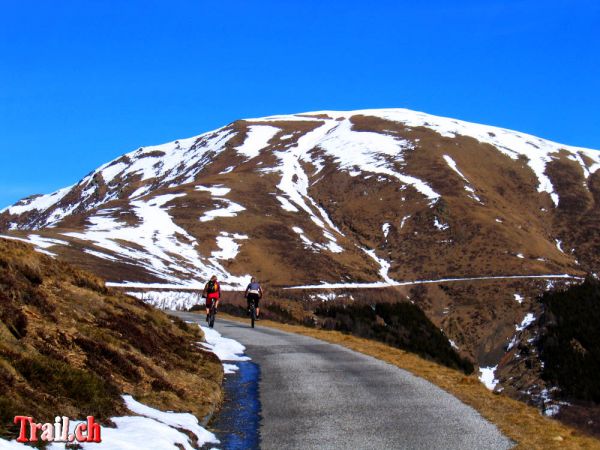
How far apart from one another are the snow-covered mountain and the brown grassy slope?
58656 mm

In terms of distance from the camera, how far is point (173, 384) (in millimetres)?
11914

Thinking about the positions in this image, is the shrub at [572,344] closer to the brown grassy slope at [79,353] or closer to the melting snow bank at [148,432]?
the brown grassy slope at [79,353]

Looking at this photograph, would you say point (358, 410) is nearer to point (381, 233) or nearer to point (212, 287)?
point (212, 287)

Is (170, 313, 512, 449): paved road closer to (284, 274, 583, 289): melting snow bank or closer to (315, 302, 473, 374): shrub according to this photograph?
(315, 302, 473, 374): shrub

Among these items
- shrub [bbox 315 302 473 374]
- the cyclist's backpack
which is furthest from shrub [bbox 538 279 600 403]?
the cyclist's backpack

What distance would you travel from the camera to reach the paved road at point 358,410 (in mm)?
9273

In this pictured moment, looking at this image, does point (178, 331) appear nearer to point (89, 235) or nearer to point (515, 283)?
point (89, 235)

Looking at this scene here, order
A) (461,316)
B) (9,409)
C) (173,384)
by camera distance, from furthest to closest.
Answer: (461,316) → (173,384) → (9,409)

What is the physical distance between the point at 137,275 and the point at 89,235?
Answer: 29.7 meters

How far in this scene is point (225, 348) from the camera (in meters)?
19.5


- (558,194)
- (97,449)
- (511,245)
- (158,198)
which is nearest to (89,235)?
(158,198)

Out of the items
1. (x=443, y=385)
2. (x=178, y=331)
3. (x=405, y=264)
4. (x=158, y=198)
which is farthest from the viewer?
(x=158, y=198)

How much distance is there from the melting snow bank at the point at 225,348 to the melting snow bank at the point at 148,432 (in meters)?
5.87

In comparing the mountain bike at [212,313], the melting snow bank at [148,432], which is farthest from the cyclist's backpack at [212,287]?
the melting snow bank at [148,432]
